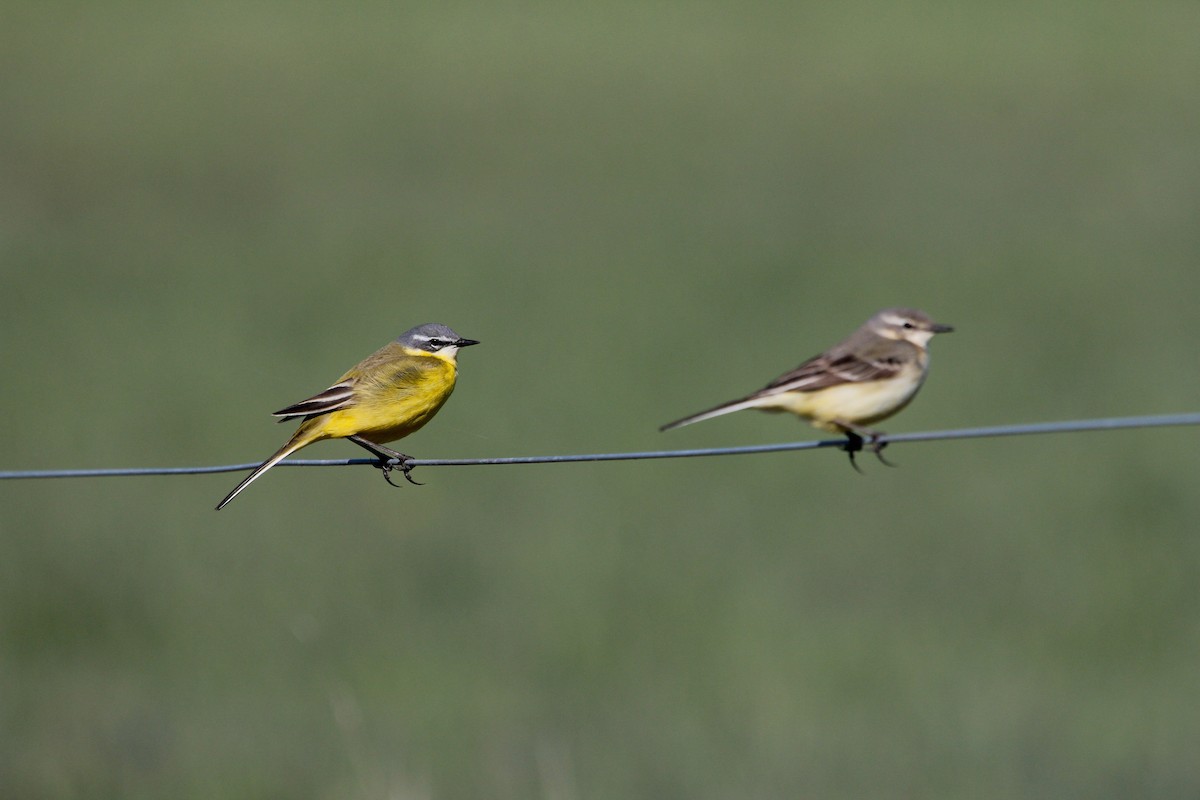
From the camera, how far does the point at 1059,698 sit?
7.68 meters

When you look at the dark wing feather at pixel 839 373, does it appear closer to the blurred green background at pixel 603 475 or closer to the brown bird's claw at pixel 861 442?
the brown bird's claw at pixel 861 442

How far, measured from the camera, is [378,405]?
22.0ft

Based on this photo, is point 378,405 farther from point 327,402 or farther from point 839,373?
point 839,373

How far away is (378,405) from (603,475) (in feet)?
14.3

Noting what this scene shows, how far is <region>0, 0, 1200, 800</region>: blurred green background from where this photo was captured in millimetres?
7395

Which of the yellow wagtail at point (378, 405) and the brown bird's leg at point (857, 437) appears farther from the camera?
the yellow wagtail at point (378, 405)

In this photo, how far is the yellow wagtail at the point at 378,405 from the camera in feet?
22.0

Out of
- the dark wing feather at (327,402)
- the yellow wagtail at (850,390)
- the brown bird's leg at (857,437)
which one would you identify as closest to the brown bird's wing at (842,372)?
the yellow wagtail at (850,390)

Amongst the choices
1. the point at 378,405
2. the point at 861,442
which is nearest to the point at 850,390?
the point at 861,442

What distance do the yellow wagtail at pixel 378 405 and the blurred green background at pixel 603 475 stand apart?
Answer: 1375 millimetres

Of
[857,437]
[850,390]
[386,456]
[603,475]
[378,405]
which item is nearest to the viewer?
[850,390]

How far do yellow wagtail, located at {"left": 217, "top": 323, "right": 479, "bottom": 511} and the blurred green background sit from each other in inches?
54.1

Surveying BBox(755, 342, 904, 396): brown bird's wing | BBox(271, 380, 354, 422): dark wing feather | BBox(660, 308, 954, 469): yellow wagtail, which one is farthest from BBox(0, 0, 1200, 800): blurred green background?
BBox(755, 342, 904, 396): brown bird's wing

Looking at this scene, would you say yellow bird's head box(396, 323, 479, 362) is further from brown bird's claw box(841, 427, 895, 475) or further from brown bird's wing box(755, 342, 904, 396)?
brown bird's claw box(841, 427, 895, 475)
